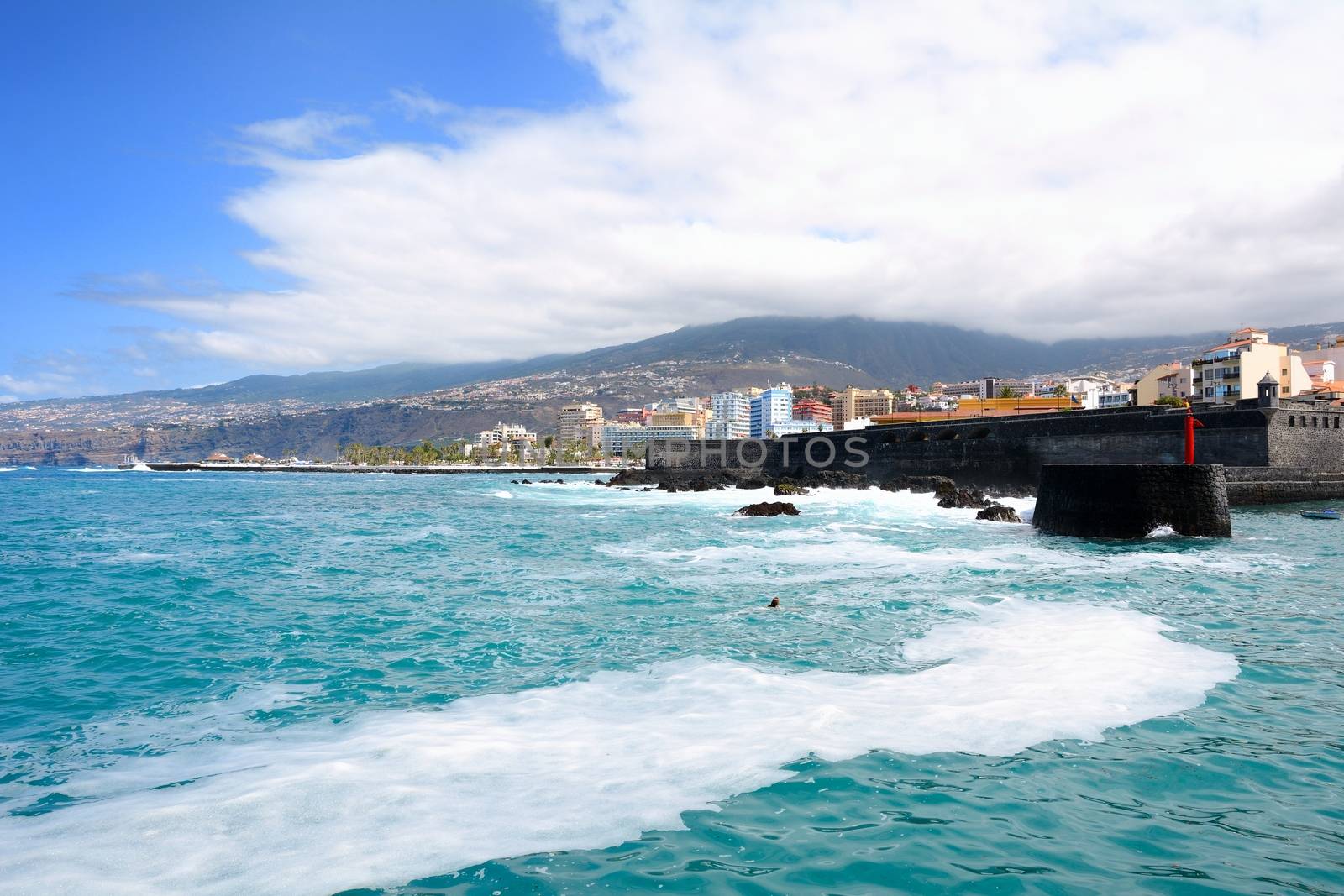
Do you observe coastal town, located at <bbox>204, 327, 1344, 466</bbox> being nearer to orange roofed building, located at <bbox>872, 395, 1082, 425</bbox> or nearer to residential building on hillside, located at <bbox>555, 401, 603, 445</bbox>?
orange roofed building, located at <bbox>872, 395, 1082, 425</bbox>

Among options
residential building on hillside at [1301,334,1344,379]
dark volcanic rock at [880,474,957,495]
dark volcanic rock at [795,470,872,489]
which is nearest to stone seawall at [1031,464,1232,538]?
dark volcanic rock at [880,474,957,495]

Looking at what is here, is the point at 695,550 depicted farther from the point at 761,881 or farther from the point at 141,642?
the point at 761,881

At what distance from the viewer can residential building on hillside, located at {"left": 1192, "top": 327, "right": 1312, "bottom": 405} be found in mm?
51750

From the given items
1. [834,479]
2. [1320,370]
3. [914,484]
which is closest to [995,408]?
[834,479]

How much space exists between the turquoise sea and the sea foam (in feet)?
0.09

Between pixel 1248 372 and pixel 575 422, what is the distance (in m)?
138

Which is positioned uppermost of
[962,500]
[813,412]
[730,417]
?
[730,417]

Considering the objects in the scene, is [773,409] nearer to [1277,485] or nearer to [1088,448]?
[1088,448]

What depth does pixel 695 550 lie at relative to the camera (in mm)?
16672

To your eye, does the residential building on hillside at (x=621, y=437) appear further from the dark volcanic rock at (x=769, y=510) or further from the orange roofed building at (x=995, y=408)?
the dark volcanic rock at (x=769, y=510)

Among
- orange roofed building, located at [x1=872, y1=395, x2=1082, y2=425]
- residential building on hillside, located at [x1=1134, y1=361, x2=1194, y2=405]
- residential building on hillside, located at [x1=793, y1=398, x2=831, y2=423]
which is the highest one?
residential building on hillside, located at [x1=793, y1=398, x2=831, y2=423]

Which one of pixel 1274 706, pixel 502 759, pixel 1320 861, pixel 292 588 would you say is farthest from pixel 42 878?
pixel 292 588

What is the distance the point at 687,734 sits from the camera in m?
5.40

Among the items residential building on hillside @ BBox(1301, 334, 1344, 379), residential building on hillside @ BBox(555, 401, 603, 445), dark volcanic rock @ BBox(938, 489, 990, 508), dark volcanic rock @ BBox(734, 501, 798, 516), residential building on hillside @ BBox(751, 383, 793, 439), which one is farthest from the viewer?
residential building on hillside @ BBox(555, 401, 603, 445)
